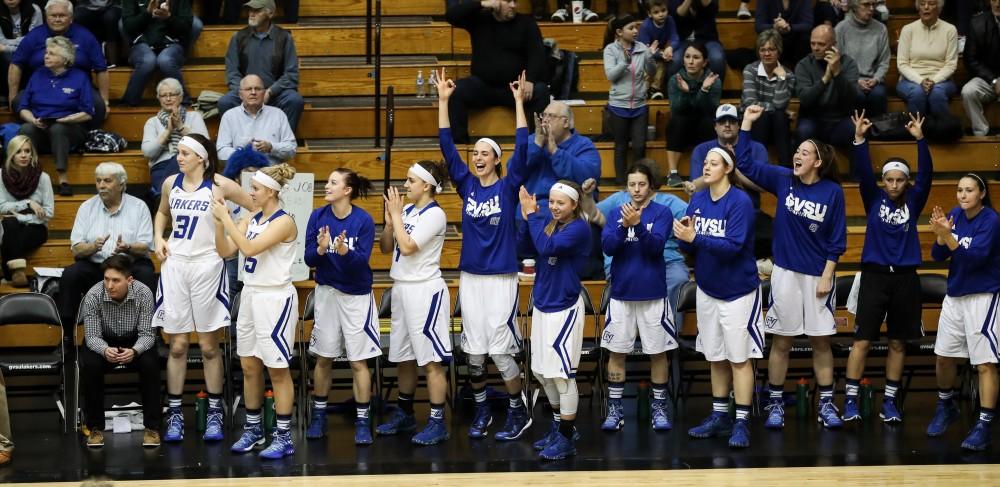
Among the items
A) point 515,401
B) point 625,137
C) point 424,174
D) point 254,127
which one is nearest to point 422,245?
point 424,174

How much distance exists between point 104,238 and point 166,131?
4.06 feet

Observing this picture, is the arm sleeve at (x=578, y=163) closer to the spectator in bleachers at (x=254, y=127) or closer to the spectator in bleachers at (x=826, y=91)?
the spectator in bleachers at (x=254, y=127)

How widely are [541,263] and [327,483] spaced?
68.9 inches

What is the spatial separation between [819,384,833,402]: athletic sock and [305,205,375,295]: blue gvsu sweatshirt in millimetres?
2935

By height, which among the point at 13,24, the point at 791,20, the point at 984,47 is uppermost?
the point at 791,20

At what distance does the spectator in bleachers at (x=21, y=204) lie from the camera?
32.2 feet

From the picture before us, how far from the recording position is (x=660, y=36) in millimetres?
11328

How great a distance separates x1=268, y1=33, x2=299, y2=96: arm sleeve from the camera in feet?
36.0

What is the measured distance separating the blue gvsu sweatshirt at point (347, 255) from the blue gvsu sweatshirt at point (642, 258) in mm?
1436

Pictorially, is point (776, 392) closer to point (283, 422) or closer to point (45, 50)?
point (283, 422)

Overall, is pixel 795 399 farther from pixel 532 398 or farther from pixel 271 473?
pixel 271 473

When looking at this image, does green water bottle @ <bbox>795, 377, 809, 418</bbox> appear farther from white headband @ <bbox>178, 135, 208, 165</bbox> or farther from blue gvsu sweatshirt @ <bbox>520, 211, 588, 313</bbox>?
white headband @ <bbox>178, 135, 208, 165</bbox>

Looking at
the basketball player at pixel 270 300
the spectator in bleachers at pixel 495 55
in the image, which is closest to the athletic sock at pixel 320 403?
the basketball player at pixel 270 300

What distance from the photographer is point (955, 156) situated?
11.3 metres
